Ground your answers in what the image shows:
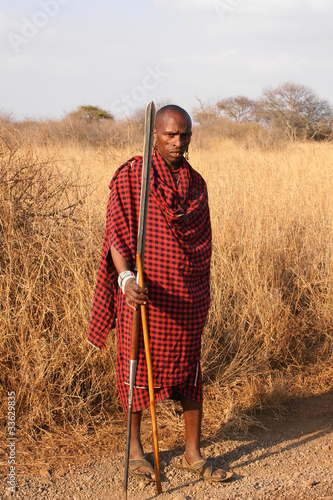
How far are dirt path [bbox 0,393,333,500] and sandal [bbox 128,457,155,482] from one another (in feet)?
0.12

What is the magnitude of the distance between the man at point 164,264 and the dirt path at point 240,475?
101mm

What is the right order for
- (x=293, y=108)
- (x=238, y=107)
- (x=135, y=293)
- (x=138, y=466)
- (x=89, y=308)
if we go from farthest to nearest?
(x=238, y=107) → (x=293, y=108) → (x=89, y=308) → (x=138, y=466) → (x=135, y=293)

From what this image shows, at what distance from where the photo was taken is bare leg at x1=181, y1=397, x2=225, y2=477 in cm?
271

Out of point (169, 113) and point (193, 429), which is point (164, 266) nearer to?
point (169, 113)

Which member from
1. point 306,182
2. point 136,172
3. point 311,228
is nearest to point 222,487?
point 136,172

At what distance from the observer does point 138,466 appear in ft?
8.78

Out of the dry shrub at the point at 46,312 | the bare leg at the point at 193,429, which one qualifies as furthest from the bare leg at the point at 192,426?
the dry shrub at the point at 46,312

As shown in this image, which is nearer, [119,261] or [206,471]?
[119,261]

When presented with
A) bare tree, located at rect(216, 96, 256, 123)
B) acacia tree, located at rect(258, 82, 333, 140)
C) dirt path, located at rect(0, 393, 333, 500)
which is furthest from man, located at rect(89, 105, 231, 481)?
bare tree, located at rect(216, 96, 256, 123)

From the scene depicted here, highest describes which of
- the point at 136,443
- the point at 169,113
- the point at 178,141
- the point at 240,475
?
the point at 169,113

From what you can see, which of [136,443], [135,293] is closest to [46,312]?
[136,443]

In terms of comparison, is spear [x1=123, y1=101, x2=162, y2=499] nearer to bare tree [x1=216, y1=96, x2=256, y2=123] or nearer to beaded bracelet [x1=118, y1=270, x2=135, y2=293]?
beaded bracelet [x1=118, y1=270, x2=135, y2=293]

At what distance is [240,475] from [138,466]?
46cm

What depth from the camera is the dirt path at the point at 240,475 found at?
2.61 metres
